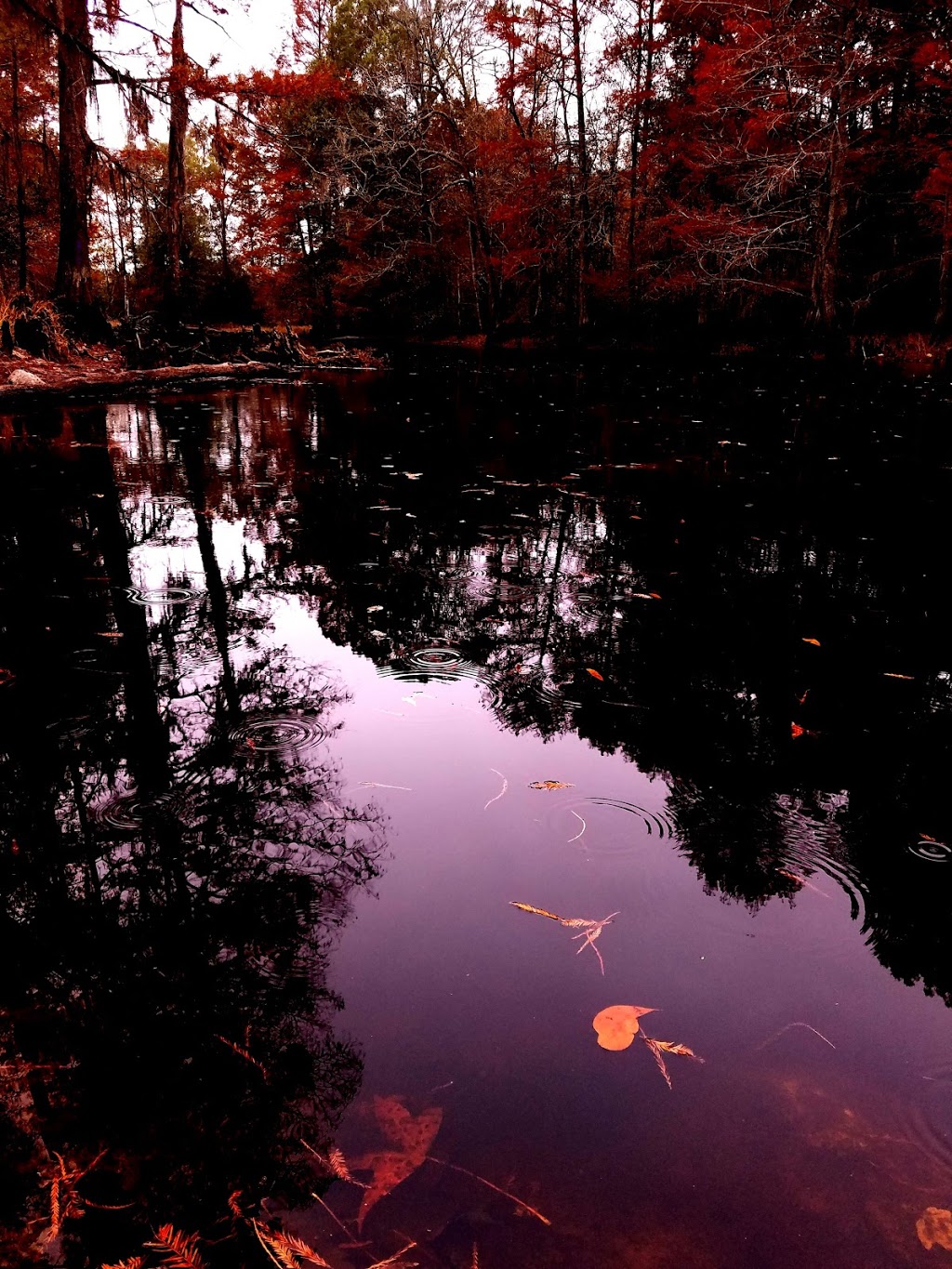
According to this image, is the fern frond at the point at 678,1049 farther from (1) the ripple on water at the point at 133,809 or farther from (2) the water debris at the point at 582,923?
(1) the ripple on water at the point at 133,809

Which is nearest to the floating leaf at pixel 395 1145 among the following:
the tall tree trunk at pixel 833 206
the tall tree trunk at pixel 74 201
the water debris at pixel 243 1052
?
the water debris at pixel 243 1052

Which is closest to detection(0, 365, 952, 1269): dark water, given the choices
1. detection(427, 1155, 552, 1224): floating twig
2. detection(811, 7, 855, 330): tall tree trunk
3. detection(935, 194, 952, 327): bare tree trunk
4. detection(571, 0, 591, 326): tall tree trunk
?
detection(427, 1155, 552, 1224): floating twig

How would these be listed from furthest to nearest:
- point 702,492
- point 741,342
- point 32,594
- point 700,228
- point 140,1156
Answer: point 741,342 → point 700,228 → point 702,492 → point 32,594 → point 140,1156

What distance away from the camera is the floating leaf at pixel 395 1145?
1238 mm

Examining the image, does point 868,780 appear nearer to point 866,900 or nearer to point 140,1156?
point 866,900

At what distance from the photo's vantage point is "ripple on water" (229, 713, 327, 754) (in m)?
2.63

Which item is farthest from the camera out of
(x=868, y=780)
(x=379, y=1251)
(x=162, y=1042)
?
(x=868, y=780)

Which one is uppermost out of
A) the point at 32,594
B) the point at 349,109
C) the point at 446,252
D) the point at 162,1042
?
the point at 349,109

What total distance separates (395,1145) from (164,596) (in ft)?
10.9

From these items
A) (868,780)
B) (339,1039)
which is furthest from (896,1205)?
(868,780)

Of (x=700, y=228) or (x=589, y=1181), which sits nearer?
(x=589, y=1181)

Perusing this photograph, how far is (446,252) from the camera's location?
101 feet

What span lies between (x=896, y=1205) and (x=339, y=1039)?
105cm

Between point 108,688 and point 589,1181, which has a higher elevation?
point 108,688
